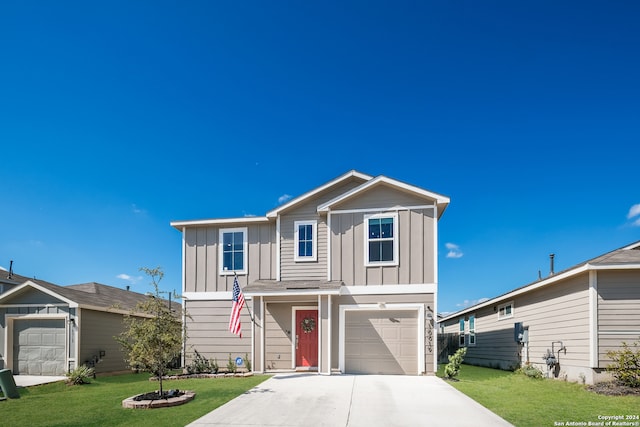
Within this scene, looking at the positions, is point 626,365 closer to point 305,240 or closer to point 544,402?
point 544,402

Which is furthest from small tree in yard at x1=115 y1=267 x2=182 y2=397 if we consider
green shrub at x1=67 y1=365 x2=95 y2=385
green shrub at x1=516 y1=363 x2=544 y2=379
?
green shrub at x1=516 y1=363 x2=544 y2=379

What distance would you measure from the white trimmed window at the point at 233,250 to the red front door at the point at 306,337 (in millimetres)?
2745

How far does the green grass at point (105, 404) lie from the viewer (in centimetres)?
641

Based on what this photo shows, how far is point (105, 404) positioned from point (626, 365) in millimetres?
11971

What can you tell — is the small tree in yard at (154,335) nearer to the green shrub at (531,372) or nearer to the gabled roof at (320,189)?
the gabled roof at (320,189)

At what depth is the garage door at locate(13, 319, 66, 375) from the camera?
42.2ft

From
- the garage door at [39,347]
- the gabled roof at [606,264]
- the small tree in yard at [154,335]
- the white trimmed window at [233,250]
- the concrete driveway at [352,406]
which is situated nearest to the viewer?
the concrete driveway at [352,406]

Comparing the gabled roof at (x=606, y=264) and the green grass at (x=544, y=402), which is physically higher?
the gabled roof at (x=606, y=264)

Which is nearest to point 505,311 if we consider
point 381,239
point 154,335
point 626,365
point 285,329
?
point 626,365

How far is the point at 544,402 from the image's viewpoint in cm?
758

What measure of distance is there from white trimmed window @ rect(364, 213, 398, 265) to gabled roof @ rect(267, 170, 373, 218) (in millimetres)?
1745

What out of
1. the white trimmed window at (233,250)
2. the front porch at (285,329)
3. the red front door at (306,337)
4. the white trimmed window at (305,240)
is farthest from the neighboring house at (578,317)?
the white trimmed window at (233,250)

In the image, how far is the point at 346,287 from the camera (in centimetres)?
1180

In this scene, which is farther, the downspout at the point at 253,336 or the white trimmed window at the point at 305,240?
Answer: the white trimmed window at the point at 305,240
